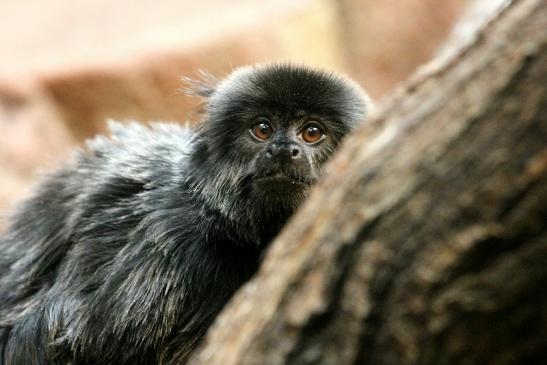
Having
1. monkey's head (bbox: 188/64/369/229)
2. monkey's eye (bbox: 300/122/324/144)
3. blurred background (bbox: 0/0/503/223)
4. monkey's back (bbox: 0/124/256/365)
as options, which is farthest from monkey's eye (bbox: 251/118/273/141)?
blurred background (bbox: 0/0/503/223)

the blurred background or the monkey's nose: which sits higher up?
the blurred background

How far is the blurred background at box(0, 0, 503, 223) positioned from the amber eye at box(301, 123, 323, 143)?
13.3 ft

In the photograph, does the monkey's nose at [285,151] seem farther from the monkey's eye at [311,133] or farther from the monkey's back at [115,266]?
the monkey's back at [115,266]

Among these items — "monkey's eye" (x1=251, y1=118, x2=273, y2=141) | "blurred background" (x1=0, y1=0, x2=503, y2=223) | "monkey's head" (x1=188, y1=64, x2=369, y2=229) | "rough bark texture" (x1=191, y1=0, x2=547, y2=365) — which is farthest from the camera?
"blurred background" (x1=0, y1=0, x2=503, y2=223)

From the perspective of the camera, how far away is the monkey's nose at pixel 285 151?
4.53 m

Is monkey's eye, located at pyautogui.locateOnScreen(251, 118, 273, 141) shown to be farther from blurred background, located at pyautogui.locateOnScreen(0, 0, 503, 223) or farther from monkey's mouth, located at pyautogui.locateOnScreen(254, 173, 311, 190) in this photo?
blurred background, located at pyautogui.locateOnScreen(0, 0, 503, 223)

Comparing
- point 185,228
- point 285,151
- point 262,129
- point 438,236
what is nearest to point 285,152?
point 285,151

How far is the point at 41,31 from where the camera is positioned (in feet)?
34.4

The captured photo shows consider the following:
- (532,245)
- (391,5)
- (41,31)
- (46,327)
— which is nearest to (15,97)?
(41,31)

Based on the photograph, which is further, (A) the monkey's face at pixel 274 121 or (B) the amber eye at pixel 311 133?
(B) the amber eye at pixel 311 133

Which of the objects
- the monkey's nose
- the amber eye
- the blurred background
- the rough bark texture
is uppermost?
the blurred background

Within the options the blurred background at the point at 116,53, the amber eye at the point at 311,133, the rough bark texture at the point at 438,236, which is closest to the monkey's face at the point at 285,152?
the amber eye at the point at 311,133

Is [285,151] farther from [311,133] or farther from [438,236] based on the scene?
[438,236]

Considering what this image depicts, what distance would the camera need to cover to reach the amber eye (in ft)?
15.9
